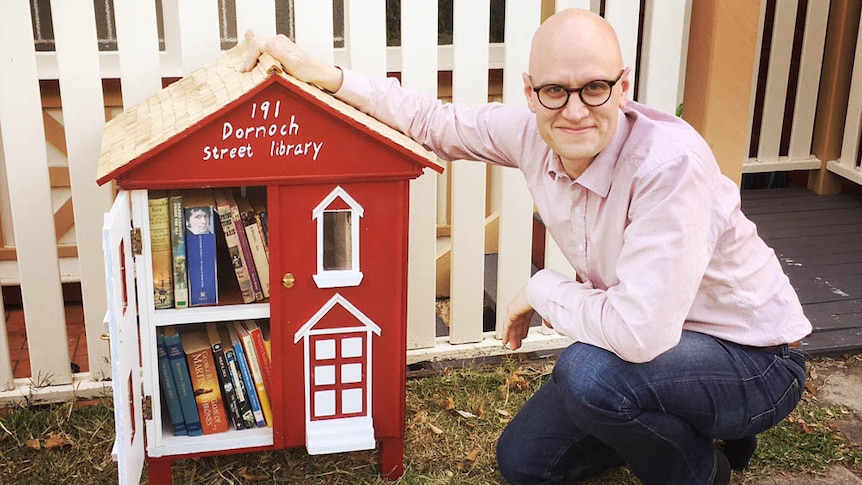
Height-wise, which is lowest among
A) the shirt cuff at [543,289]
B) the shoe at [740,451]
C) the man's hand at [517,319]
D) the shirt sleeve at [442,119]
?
the shoe at [740,451]

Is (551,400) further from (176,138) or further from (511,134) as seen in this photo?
(176,138)

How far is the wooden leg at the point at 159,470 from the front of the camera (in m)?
2.87

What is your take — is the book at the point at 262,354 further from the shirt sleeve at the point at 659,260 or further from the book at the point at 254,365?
the shirt sleeve at the point at 659,260

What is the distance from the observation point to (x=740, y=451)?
3145 millimetres

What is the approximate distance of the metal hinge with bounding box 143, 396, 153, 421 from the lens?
2783 mm

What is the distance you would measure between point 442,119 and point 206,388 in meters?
1.06

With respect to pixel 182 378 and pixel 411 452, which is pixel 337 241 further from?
pixel 411 452

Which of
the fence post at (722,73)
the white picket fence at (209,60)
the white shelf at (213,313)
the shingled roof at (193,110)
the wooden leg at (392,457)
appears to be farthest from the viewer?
the fence post at (722,73)

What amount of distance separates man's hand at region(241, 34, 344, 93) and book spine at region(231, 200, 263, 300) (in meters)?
0.41

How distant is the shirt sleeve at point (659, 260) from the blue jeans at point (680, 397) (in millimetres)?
130

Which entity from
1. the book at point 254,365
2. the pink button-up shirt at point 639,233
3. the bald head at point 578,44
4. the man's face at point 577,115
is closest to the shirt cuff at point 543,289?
the pink button-up shirt at point 639,233

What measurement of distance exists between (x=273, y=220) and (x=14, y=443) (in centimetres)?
130

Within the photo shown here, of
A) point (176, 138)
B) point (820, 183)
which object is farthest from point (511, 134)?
point (820, 183)

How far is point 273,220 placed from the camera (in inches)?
106
